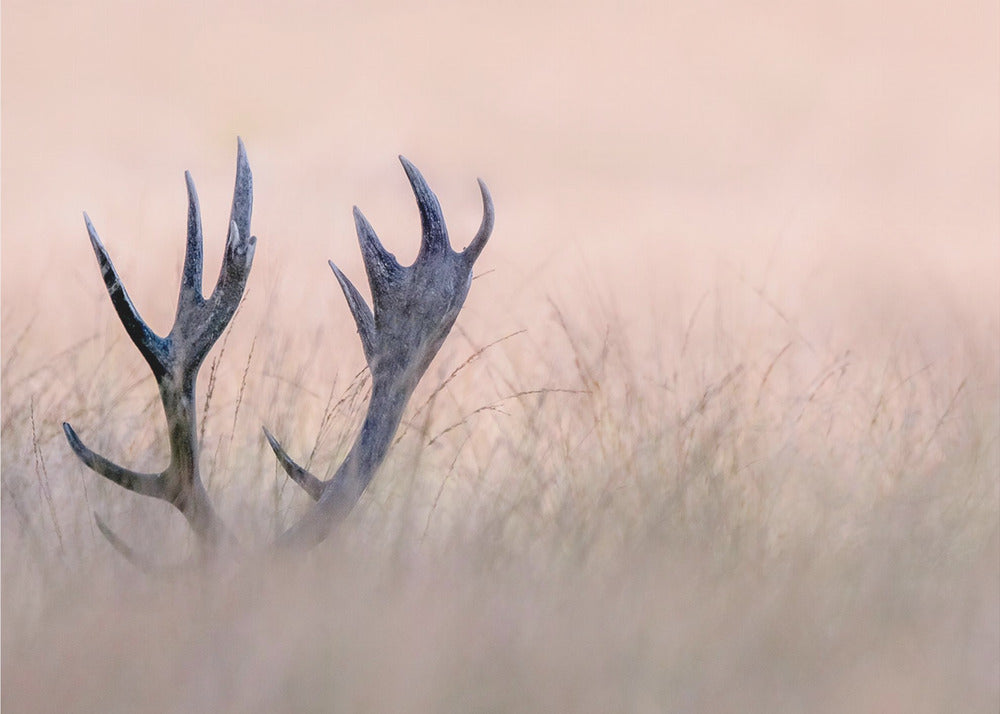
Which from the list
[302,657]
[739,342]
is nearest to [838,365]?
[739,342]

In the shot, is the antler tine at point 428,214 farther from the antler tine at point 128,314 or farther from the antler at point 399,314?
the antler tine at point 128,314

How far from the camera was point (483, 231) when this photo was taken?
2.81 m

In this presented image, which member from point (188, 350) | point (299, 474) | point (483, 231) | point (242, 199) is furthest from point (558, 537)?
point (242, 199)

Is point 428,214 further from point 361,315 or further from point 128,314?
point 128,314

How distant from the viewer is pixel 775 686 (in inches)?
84.2

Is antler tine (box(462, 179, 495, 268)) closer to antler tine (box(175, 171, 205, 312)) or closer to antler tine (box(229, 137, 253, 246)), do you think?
antler tine (box(229, 137, 253, 246))

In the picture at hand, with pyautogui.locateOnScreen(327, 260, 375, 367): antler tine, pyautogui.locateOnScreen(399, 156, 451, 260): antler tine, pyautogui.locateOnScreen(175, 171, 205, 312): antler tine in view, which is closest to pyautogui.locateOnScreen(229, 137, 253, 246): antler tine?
pyautogui.locateOnScreen(175, 171, 205, 312): antler tine

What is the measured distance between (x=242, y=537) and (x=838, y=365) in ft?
6.19

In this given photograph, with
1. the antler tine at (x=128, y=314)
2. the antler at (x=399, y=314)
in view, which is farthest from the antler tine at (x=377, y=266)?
the antler tine at (x=128, y=314)

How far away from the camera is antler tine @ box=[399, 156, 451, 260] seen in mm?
2760

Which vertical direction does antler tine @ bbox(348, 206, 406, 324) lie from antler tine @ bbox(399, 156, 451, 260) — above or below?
below

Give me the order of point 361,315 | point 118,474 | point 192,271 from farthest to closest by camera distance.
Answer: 1. point 361,315
2. point 192,271
3. point 118,474

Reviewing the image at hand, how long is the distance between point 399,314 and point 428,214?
0.25 m

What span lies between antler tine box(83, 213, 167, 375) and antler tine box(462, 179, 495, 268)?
0.73 metres
